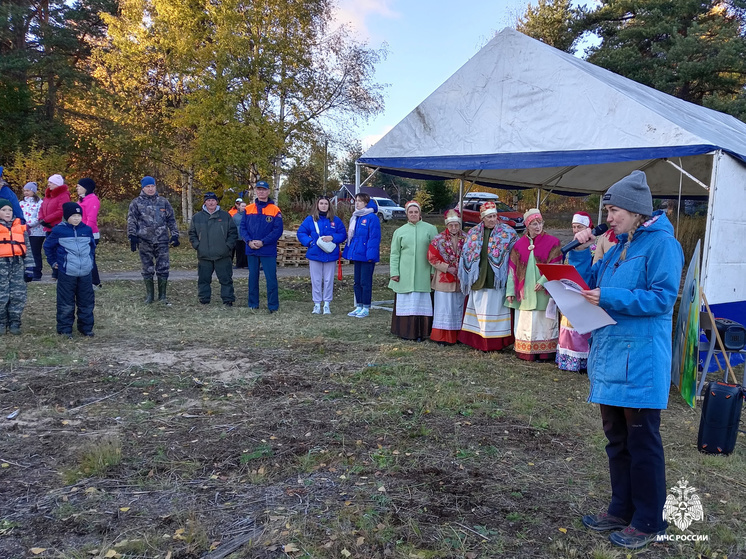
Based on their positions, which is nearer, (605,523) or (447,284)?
(605,523)

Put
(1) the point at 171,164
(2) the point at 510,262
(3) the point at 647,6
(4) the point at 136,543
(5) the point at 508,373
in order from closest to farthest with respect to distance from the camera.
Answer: (4) the point at 136,543
(5) the point at 508,373
(2) the point at 510,262
(3) the point at 647,6
(1) the point at 171,164

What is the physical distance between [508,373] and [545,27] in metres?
22.0

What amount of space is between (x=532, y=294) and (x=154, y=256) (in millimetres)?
5921

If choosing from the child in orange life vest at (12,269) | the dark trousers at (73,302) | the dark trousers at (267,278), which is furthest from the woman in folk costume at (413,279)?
the child in orange life vest at (12,269)

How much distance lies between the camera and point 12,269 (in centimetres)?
676

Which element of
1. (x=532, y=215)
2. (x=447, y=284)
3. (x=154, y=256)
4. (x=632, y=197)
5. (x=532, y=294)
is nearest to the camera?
(x=632, y=197)

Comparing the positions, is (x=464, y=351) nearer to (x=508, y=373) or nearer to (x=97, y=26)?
(x=508, y=373)

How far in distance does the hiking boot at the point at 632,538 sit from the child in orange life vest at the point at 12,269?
21.7 ft

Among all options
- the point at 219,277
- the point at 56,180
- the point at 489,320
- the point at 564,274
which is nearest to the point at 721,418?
the point at 564,274

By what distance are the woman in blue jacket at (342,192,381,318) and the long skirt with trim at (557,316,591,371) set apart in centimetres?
310

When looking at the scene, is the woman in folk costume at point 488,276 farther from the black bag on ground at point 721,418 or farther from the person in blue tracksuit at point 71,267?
the person in blue tracksuit at point 71,267

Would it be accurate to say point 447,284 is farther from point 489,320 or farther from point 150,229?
point 150,229

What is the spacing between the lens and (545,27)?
78.5ft

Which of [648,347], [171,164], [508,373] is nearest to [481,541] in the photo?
[648,347]
